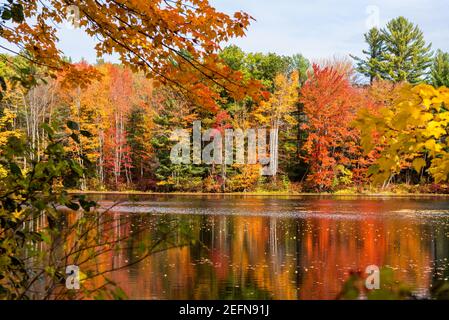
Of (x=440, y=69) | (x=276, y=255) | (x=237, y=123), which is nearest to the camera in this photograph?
(x=276, y=255)

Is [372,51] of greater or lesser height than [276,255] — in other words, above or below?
above

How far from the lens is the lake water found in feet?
21.6

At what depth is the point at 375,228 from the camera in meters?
13.4

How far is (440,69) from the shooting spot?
116 ft

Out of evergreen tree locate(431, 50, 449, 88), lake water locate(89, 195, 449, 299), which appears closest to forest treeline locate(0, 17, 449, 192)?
evergreen tree locate(431, 50, 449, 88)

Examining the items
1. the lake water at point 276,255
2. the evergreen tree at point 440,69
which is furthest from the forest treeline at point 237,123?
the lake water at point 276,255

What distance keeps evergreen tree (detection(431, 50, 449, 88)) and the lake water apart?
2074 centimetres

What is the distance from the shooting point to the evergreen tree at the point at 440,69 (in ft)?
113

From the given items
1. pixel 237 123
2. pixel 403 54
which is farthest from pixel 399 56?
pixel 237 123

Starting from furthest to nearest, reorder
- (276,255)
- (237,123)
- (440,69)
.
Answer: (440,69)
(237,123)
(276,255)

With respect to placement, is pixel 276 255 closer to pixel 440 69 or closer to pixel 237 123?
pixel 237 123

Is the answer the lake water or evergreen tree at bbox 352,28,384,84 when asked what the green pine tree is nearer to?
evergreen tree at bbox 352,28,384,84

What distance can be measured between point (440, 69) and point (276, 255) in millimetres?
30026
